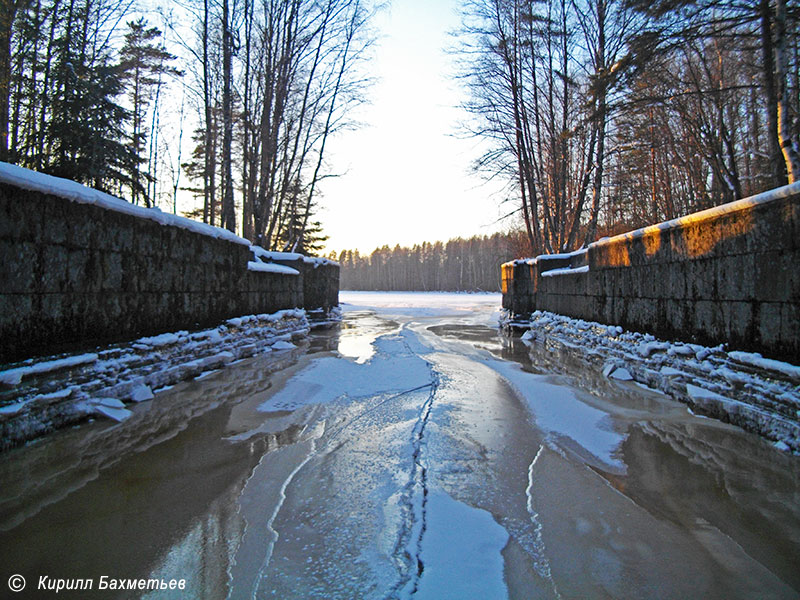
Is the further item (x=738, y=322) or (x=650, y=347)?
(x=650, y=347)

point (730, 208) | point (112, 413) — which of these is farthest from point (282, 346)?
point (730, 208)

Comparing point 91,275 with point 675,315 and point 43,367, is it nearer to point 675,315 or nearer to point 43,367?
point 43,367

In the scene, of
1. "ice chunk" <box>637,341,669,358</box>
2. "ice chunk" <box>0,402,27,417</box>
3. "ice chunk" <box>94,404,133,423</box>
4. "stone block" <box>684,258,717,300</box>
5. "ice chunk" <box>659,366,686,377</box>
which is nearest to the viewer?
"ice chunk" <box>0,402,27,417</box>

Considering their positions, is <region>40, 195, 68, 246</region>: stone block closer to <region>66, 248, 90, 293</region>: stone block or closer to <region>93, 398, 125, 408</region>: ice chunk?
<region>66, 248, 90, 293</region>: stone block

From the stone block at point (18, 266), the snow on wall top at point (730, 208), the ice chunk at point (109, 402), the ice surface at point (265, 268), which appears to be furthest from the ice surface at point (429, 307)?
the stone block at point (18, 266)

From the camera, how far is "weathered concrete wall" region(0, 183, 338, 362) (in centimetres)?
321

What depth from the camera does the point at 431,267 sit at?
89.7 metres

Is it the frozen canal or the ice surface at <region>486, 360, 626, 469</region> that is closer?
the frozen canal

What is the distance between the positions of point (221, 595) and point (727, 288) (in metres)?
4.93

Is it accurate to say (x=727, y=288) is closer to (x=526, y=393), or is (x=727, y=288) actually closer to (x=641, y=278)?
(x=641, y=278)

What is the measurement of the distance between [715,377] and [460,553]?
354 cm

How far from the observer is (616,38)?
12.0 m

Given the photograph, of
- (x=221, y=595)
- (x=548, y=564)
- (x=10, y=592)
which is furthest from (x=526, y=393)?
(x=10, y=592)

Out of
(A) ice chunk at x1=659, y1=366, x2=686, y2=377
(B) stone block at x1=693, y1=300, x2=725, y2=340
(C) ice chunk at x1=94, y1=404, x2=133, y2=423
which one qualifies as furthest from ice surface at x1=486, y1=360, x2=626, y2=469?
(C) ice chunk at x1=94, y1=404, x2=133, y2=423
